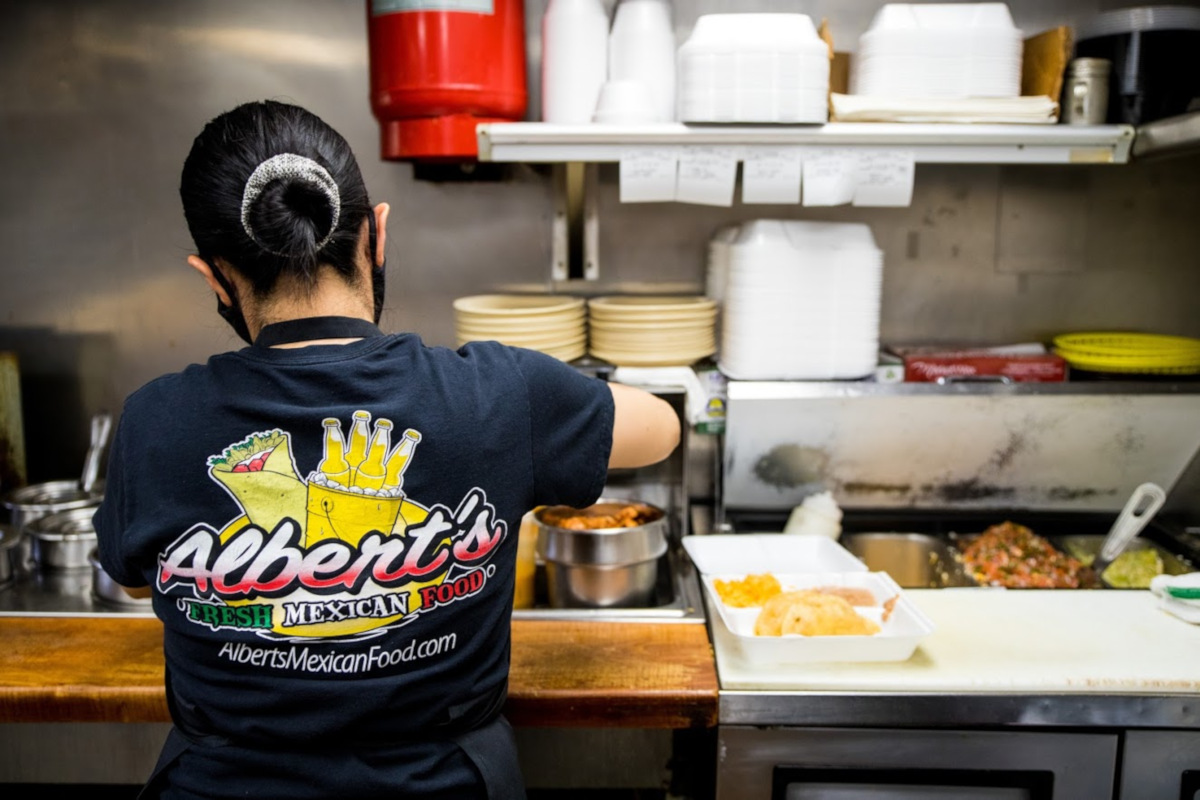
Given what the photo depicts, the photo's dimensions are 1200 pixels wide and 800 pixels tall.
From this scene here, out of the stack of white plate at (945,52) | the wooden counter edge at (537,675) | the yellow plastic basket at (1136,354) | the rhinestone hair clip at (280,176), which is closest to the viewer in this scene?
the rhinestone hair clip at (280,176)

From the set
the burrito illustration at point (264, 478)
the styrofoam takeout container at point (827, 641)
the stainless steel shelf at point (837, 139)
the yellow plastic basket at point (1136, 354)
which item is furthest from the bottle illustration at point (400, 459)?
the yellow plastic basket at point (1136, 354)

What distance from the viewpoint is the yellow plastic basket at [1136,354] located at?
2344mm

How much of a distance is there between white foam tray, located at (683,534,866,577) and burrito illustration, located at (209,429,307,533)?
113 cm

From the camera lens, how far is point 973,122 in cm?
212

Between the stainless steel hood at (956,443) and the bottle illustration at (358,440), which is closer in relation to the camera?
the bottle illustration at (358,440)

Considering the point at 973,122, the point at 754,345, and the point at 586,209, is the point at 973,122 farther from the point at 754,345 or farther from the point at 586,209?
the point at 586,209

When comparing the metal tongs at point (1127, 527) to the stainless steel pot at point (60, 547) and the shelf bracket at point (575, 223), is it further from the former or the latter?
the stainless steel pot at point (60, 547)

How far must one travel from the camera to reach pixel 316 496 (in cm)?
121

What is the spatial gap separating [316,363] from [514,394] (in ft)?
0.87

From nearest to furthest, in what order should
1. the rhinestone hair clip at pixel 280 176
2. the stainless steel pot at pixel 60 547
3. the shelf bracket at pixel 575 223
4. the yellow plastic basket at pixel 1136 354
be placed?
the rhinestone hair clip at pixel 280 176
the stainless steel pot at pixel 60 547
the yellow plastic basket at pixel 1136 354
the shelf bracket at pixel 575 223

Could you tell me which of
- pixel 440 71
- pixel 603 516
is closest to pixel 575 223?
pixel 440 71

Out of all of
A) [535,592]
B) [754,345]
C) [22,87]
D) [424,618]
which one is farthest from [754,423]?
[22,87]

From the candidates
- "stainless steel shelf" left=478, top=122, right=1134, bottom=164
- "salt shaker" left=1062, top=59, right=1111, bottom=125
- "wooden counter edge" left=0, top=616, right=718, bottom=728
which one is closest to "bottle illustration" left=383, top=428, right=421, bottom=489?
"wooden counter edge" left=0, top=616, right=718, bottom=728

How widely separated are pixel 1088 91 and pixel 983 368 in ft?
2.19
